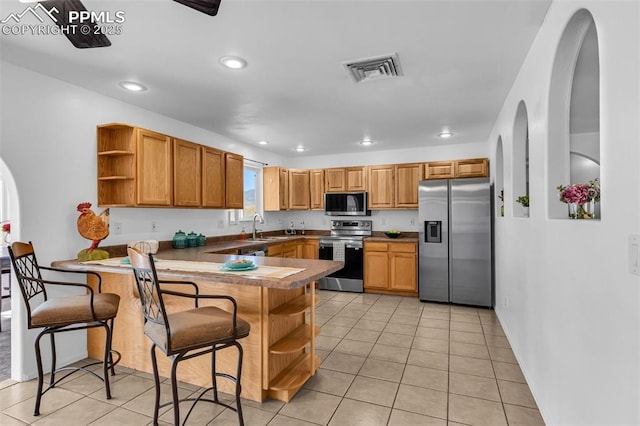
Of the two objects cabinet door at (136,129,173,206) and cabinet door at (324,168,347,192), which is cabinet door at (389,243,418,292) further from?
cabinet door at (136,129,173,206)

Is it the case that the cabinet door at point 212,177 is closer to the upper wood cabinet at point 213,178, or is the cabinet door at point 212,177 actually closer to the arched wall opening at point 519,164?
the upper wood cabinet at point 213,178

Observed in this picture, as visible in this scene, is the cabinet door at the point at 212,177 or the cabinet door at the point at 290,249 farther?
the cabinet door at the point at 290,249

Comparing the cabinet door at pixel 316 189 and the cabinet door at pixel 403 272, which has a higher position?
the cabinet door at pixel 316 189

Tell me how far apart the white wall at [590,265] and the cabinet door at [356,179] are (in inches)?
134

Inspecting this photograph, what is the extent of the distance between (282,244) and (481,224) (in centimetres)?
293

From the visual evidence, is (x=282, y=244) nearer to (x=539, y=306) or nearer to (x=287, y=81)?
(x=287, y=81)

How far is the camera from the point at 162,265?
258 centimetres

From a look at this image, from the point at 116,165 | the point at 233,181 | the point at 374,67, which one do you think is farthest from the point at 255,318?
the point at 233,181

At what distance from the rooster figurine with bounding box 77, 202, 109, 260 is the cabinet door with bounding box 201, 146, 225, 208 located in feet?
3.93

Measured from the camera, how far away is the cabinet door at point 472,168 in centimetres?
505

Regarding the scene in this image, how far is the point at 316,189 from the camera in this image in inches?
244

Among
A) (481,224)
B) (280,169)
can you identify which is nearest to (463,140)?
(481,224)

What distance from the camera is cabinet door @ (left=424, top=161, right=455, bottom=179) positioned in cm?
530

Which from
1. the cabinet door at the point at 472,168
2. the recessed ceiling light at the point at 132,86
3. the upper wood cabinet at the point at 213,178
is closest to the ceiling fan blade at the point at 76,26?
the recessed ceiling light at the point at 132,86
